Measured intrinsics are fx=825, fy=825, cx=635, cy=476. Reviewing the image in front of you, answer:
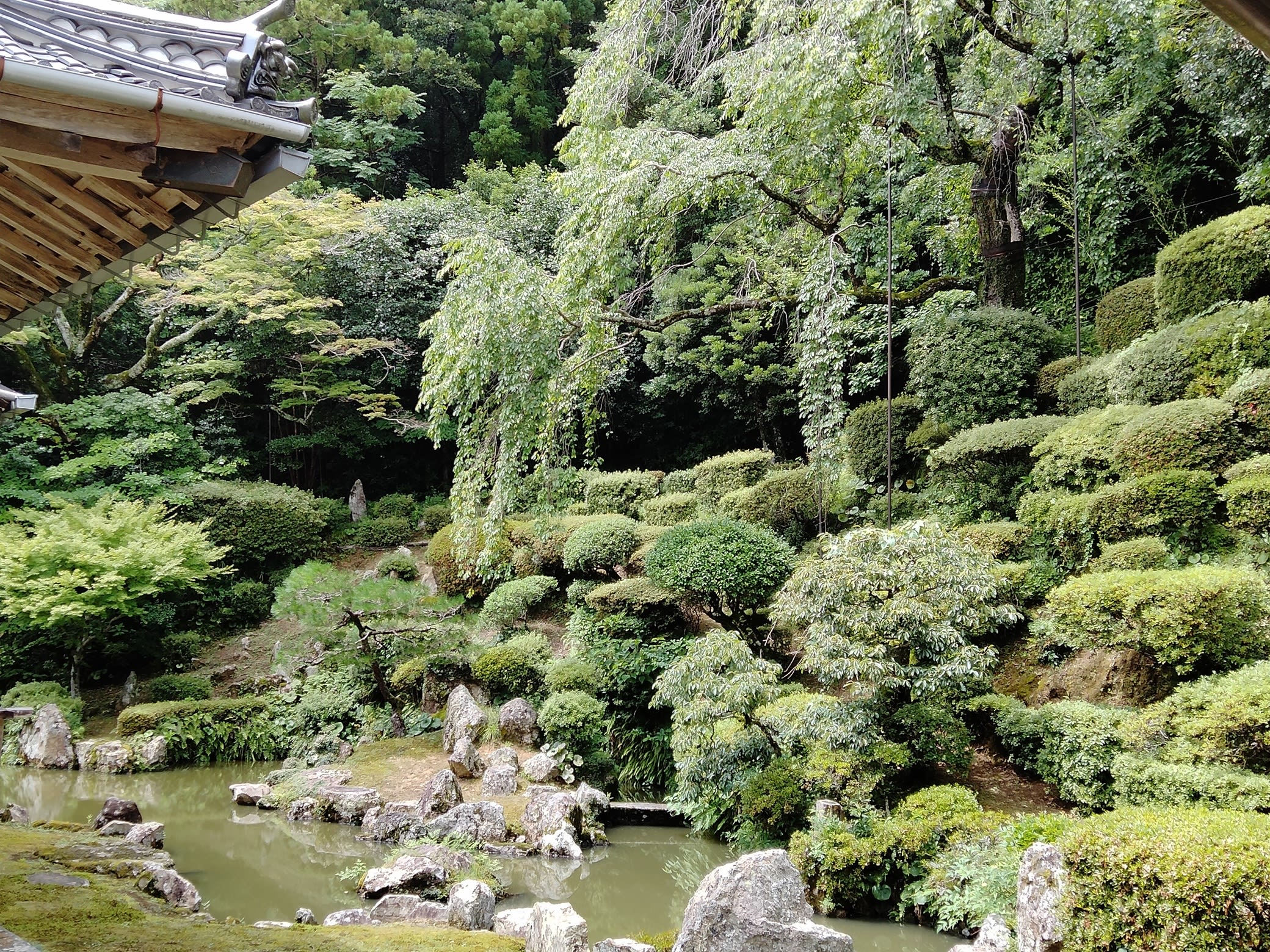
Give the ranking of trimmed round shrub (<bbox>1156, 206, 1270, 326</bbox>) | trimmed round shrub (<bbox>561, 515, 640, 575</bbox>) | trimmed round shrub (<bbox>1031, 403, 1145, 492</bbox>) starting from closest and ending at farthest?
trimmed round shrub (<bbox>1031, 403, 1145, 492</bbox>), trimmed round shrub (<bbox>1156, 206, 1270, 326</bbox>), trimmed round shrub (<bbox>561, 515, 640, 575</bbox>)

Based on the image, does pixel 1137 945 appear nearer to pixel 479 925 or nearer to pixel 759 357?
pixel 479 925

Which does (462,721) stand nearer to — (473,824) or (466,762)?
(466,762)

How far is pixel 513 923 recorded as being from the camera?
384 centimetres

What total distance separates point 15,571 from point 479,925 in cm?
731

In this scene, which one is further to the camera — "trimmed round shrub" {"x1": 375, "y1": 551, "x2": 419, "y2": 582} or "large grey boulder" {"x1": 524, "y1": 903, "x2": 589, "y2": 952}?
"trimmed round shrub" {"x1": 375, "y1": 551, "x2": 419, "y2": 582}

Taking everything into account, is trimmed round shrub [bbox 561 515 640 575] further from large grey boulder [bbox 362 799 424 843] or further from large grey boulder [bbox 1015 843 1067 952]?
large grey boulder [bbox 1015 843 1067 952]

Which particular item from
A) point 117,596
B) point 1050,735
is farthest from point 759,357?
point 117,596

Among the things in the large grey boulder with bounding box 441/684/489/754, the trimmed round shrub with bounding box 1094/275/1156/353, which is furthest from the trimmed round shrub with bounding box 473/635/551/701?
the trimmed round shrub with bounding box 1094/275/1156/353

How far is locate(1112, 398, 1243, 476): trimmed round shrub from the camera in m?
5.57

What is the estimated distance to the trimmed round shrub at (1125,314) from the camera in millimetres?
7660

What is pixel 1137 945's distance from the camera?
300cm

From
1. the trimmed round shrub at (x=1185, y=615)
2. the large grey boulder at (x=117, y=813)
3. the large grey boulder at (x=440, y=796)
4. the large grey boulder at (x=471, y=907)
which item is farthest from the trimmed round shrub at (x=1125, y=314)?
the large grey boulder at (x=117, y=813)

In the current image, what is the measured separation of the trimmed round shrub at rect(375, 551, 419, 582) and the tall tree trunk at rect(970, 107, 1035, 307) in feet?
26.6

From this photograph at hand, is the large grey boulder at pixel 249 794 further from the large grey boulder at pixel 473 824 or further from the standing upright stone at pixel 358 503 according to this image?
the standing upright stone at pixel 358 503
